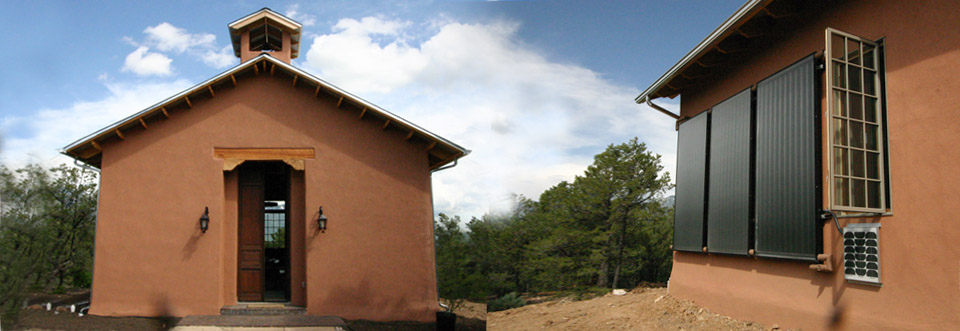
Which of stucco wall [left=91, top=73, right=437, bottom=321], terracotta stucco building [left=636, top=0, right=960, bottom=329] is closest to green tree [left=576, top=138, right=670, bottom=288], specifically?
terracotta stucco building [left=636, top=0, right=960, bottom=329]

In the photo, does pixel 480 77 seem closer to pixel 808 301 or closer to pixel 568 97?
pixel 568 97

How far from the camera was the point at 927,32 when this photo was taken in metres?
3.68

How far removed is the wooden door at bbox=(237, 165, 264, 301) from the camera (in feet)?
23.5

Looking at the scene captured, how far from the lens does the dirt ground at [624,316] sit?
19.2 ft

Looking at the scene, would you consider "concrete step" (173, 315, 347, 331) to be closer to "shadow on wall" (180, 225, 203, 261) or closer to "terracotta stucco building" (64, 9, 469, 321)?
"terracotta stucco building" (64, 9, 469, 321)

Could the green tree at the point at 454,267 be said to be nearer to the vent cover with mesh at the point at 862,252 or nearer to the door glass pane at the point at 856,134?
the vent cover with mesh at the point at 862,252

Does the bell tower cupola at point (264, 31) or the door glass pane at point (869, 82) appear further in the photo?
the bell tower cupola at point (264, 31)

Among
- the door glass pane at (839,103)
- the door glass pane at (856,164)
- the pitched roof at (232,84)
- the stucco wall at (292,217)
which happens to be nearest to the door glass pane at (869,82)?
the door glass pane at (839,103)

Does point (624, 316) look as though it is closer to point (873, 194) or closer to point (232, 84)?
point (873, 194)

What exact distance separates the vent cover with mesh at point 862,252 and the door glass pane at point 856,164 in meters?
0.37

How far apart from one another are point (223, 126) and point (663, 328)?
17.0 ft

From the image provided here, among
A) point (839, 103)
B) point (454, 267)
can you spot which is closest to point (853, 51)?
point (839, 103)

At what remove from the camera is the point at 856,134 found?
422 cm

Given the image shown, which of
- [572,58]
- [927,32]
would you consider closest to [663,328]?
[927,32]
